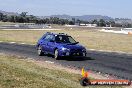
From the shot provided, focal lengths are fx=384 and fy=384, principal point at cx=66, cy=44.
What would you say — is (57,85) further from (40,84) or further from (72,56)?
(72,56)

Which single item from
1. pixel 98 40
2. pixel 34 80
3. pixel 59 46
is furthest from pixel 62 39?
pixel 98 40

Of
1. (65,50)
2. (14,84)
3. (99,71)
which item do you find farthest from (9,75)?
(65,50)

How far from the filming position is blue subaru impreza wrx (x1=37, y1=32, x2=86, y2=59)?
2278 centimetres

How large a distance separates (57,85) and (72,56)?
438 inches

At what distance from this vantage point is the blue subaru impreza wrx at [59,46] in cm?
2278

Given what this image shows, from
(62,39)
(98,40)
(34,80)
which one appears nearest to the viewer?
(34,80)

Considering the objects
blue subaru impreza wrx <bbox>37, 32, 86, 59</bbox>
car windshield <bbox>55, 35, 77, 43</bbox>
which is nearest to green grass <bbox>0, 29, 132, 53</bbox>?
car windshield <bbox>55, 35, 77, 43</bbox>

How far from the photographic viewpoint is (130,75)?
16.4m

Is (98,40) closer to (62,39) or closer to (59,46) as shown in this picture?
(62,39)

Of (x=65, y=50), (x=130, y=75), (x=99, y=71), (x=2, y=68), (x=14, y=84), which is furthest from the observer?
(x=65, y=50)

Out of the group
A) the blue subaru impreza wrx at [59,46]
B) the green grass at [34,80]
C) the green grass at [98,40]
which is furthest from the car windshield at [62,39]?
the green grass at [98,40]

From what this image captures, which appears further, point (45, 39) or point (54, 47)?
point (45, 39)

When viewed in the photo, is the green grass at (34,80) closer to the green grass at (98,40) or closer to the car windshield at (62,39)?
the car windshield at (62,39)

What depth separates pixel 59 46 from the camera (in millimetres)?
23078
